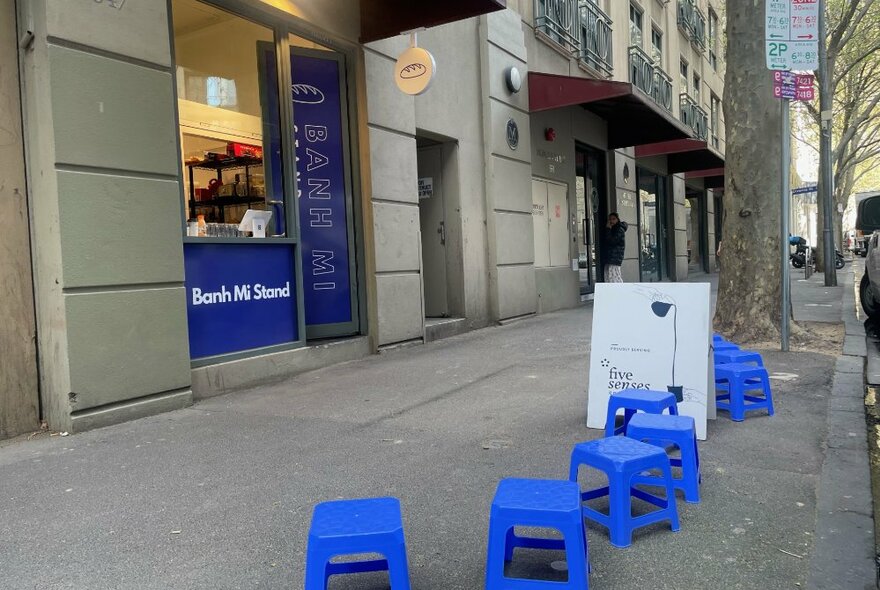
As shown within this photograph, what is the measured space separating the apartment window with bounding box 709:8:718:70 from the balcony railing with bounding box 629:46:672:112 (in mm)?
8793

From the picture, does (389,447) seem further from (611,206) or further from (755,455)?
(611,206)

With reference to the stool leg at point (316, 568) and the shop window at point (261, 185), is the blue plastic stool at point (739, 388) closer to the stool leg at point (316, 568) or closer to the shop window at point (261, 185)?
the stool leg at point (316, 568)

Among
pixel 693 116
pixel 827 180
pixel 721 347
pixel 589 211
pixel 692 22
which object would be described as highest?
pixel 692 22

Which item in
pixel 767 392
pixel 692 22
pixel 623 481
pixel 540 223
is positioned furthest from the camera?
pixel 692 22

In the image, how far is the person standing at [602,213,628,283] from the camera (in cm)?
1320

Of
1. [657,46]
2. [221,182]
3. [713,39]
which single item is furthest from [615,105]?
[713,39]

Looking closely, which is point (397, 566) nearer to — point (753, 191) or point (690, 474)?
point (690, 474)

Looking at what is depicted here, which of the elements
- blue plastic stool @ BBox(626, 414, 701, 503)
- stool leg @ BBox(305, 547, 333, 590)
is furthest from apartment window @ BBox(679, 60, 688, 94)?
stool leg @ BBox(305, 547, 333, 590)

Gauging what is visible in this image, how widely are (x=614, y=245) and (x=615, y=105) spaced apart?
2679 mm

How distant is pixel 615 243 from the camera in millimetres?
13312

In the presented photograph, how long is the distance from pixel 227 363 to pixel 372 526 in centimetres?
445

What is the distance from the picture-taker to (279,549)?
2951 mm

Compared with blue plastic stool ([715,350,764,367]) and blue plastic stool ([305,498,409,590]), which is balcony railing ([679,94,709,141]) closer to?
blue plastic stool ([715,350,764,367])

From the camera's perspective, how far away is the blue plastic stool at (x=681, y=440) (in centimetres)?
334
